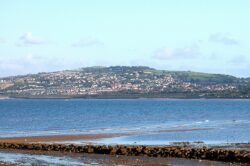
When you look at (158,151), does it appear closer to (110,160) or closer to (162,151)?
(162,151)

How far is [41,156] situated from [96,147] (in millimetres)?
4377

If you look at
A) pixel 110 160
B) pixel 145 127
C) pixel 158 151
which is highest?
pixel 158 151

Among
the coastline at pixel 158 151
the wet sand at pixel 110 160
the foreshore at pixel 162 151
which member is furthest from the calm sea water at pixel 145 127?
the wet sand at pixel 110 160

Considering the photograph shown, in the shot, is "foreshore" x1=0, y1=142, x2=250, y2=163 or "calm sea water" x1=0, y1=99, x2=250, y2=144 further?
"calm sea water" x1=0, y1=99, x2=250, y2=144

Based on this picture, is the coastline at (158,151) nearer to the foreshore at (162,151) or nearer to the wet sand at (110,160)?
the foreshore at (162,151)

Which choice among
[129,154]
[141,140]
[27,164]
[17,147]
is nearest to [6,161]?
[27,164]

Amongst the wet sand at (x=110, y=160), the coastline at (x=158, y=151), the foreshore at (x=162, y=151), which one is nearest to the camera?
the wet sand at (x=110, y=160)

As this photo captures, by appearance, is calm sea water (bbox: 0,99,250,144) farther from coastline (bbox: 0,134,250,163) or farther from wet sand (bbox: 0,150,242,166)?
wet sand (bbox: 0,150,242,166)

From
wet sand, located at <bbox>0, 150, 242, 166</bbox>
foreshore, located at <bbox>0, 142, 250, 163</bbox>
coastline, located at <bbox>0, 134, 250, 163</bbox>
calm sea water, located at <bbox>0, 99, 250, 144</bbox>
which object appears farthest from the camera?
calm sea water, located at <bbox>0, 99, 250, 144</bbox>

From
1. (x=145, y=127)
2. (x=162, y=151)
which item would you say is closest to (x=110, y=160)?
(x=162, y=151)

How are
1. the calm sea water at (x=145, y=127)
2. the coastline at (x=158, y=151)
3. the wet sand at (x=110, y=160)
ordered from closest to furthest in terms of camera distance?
1. the wet sand at (x=110, y=160)
2. the coastline at (x=158, y=151)
3. the calm sea water at (x=145, y=127)

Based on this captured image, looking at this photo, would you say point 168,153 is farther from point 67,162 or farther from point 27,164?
point 27,164

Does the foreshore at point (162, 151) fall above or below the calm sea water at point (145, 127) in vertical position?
above

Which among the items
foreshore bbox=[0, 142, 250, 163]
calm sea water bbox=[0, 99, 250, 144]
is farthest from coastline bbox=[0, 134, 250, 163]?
calm sea water bbox=[0, 99, 250, 144]
